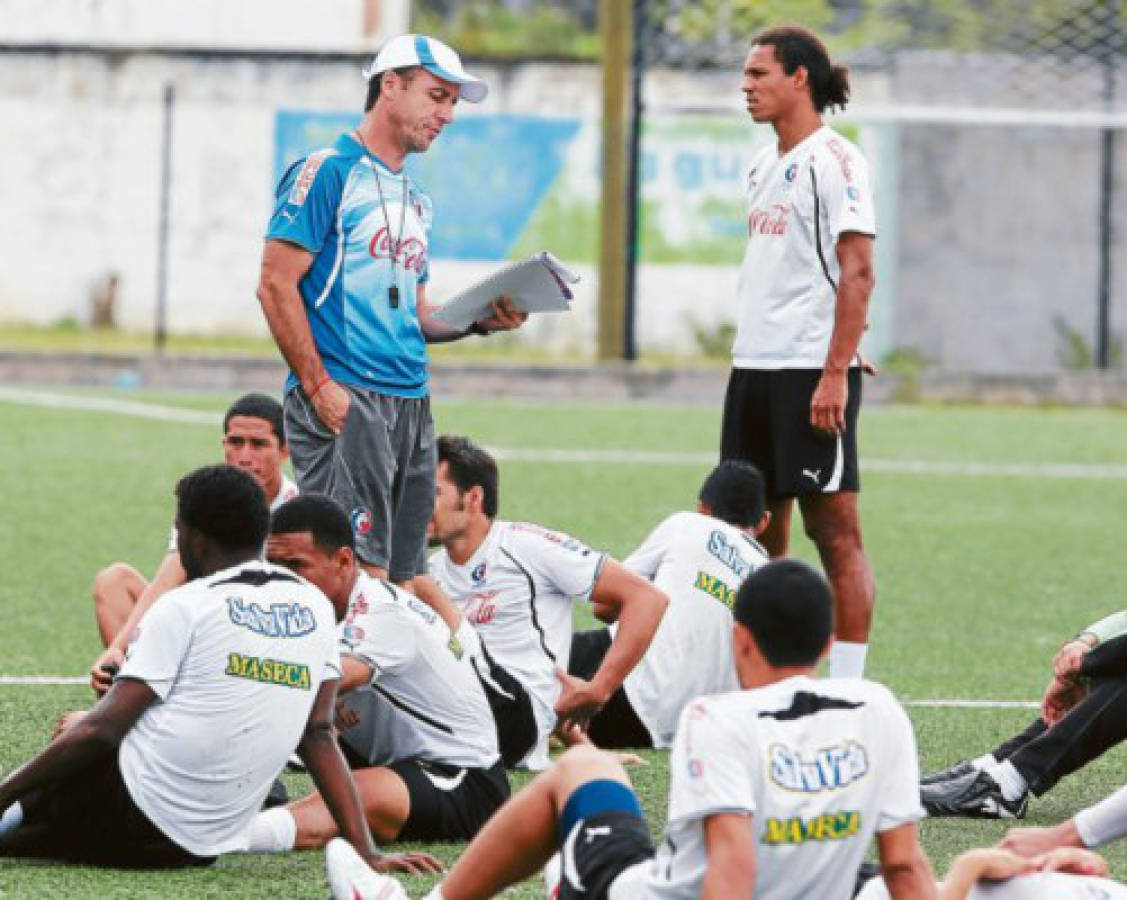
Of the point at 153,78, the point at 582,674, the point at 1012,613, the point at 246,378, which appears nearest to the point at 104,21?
the point at 153,78

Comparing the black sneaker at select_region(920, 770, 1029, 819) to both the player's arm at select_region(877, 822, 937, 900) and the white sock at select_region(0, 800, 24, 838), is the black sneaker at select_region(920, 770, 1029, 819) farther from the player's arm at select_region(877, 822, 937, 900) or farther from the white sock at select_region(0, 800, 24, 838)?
the white sock at select_region(0, 800, 24, 838)

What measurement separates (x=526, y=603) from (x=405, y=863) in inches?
69.1

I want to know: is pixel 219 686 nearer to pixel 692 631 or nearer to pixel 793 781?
pixel 793 781

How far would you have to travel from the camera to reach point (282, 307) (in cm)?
719

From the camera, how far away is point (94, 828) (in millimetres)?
6129

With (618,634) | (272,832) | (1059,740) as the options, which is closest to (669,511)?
(618,634)

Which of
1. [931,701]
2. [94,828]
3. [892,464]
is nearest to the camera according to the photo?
[94,828]

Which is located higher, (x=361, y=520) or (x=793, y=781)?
(x=361, y=520)

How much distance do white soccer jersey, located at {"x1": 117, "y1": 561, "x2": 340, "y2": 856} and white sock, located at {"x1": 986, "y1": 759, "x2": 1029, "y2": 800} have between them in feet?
6.51

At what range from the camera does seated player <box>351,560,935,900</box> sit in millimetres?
4609

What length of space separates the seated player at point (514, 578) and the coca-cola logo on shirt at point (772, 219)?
48.0 inches

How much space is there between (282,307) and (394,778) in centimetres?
141

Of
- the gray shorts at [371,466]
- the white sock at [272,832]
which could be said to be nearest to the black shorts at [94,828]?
the white sock at [272,832]

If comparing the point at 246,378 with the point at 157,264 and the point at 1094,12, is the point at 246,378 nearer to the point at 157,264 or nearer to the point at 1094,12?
the point at 157,264
